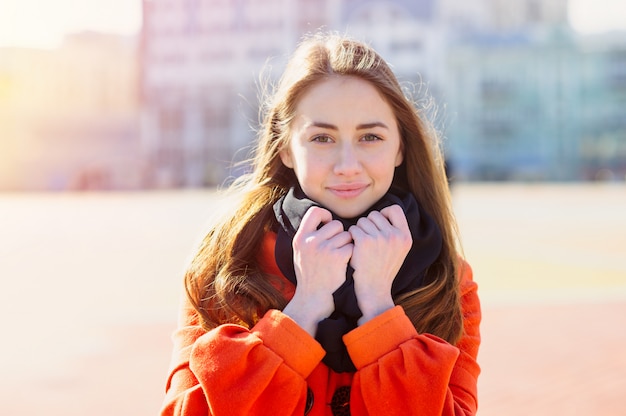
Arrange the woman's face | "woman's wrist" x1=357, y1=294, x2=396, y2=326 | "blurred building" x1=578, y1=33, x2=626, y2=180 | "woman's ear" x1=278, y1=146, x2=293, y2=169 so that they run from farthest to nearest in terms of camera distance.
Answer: "blurred building" x1=578, y1=33, x2=626, y2=180, "woman's ear" x1=278, y1=146, x2=293, y2=169, the woman's face, "woman's wrist" x1=357, y1=294, x2=396, y2=326

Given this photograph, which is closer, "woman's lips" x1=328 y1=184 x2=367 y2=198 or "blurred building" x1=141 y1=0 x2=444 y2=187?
"woman's lips" x1=328 y1=184 x2=367 y2=198

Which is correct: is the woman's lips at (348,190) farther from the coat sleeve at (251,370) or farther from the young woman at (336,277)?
the coat sleeve at (251,370)

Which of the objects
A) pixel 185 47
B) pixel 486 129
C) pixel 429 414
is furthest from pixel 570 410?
pixel 185 47

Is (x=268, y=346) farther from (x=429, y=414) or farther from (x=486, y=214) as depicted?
(x=486, y=214)

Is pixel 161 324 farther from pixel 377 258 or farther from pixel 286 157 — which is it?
pixel 377 258

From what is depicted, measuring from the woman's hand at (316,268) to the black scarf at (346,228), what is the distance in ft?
0.15

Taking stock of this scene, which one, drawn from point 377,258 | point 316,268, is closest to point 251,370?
point 316,268

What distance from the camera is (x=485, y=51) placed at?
7725 centimetres

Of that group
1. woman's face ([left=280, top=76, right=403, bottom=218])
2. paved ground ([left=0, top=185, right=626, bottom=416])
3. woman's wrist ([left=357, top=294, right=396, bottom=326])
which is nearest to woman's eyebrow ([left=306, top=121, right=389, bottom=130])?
woman's face ([left=280, top=76, right=403, bottom=218])

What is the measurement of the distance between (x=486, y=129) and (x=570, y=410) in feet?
237

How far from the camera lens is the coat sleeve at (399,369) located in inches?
70.6

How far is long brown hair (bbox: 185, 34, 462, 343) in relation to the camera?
2.03 meters

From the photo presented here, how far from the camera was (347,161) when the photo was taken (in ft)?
6.49

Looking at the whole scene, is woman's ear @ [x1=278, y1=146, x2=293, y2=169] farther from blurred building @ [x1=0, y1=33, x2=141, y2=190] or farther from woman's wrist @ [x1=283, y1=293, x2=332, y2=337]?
blurred building @ [x1=0, y1=33, x2=141, y2=190]
